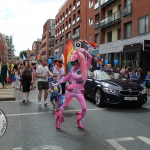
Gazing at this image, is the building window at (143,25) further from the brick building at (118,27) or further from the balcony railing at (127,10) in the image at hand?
the balcony railing at (127,10)

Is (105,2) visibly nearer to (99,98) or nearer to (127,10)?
(127,10)

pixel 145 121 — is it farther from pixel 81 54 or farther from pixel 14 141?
pixel 14 141

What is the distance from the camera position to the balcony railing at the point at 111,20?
89.0ft

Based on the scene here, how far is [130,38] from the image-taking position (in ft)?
79.1

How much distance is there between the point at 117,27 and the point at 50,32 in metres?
59.5

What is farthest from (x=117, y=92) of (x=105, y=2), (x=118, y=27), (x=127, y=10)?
(x=105, y=2)

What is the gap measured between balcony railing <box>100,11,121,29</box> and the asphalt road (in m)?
20.8

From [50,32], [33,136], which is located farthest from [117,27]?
[50,32]

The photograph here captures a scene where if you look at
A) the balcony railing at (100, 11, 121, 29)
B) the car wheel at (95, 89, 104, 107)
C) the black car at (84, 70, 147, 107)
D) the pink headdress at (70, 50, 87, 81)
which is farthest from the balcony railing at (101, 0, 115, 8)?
the pink headdress at (70, 50, 87, 81)

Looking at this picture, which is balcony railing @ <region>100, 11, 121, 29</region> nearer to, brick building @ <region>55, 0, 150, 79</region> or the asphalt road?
brick building @ <region>55, 0, 150, 79</region>

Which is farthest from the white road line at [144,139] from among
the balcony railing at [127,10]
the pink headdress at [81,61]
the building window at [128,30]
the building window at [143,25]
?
the balcony railing at [127,10]

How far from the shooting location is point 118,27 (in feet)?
92.9

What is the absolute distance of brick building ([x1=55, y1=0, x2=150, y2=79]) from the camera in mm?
22375

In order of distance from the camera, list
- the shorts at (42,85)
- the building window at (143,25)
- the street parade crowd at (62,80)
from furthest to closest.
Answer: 1. the building window at (143,25)
2. the shorts at (42,85)
3. the street parade crowd at (62,80)
